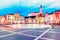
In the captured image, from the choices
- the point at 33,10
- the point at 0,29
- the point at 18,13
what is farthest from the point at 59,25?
the point at 0,29

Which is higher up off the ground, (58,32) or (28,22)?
(28,22)

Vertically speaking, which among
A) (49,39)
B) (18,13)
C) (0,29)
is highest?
(18,13)

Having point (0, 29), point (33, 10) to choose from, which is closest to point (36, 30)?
point (33, 10)

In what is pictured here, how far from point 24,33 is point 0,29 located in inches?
15.2

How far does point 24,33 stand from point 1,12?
0.50m

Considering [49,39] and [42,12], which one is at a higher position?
[42,12]

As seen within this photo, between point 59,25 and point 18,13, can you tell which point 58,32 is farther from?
point 18,13

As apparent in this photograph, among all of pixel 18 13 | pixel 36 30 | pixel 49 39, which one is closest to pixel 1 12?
pixel 18 13

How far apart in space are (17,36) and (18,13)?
39 centimetres

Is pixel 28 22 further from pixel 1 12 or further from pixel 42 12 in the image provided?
pixel 1 12

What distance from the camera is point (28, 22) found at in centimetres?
243

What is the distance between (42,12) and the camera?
2.43 m

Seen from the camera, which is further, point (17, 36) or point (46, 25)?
point (46, 25)

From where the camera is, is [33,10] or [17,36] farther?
[33,10]
